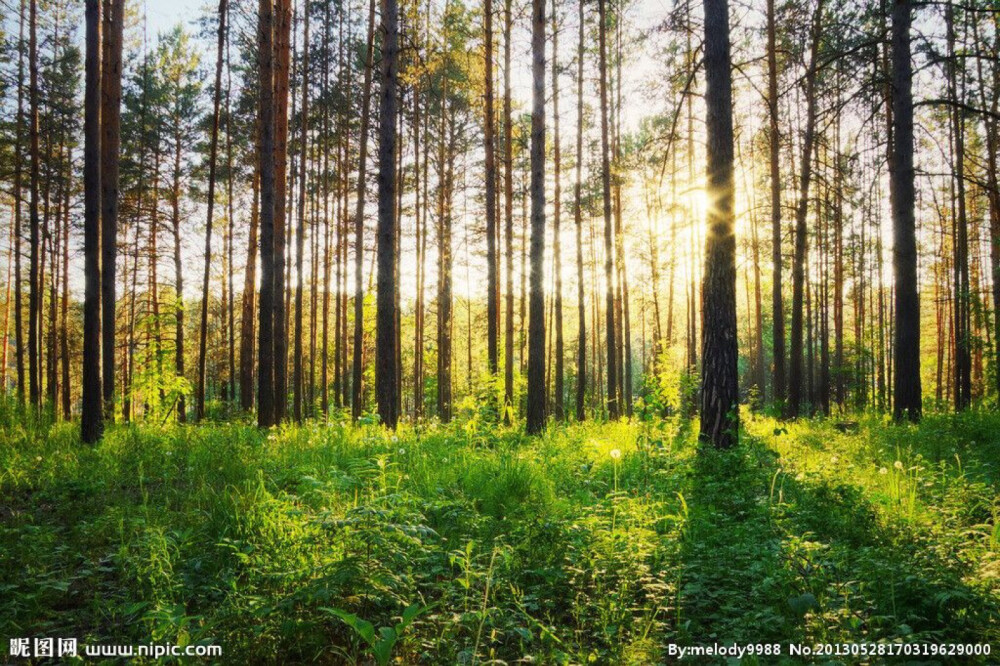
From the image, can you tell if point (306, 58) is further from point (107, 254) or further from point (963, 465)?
point (963, 465)

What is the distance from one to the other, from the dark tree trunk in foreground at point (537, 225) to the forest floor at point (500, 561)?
4.16 meters

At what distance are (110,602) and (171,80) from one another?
25651 mm

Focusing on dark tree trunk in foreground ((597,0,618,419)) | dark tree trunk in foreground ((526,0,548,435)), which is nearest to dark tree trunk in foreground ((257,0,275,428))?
dark tree trunk in foreground ((526,0,548,435))

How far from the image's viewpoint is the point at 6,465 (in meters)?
5.54

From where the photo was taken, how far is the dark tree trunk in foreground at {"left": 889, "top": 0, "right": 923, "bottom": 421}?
851 centimetres

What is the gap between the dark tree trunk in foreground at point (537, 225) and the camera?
31.8 feet

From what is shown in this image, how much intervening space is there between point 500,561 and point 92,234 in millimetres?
8339

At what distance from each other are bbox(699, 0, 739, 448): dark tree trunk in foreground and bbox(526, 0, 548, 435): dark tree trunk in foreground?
3685mm

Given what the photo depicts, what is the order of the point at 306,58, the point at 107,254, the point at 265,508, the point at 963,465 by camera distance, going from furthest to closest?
the point at 306,58 → the point at 107,254 → the point at 963,465 → the point at 265,508

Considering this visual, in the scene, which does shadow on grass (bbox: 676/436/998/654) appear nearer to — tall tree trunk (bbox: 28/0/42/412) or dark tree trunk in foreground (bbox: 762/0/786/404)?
dark tree trunk in foreground (bbox: 762/0/786/404)

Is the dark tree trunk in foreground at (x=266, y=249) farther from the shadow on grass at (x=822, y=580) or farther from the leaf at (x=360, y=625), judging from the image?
the leaf at (x=360, y=625)

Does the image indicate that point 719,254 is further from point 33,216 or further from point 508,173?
point 33,216

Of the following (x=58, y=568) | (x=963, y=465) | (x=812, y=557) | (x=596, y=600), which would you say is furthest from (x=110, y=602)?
(x=963, y=465)

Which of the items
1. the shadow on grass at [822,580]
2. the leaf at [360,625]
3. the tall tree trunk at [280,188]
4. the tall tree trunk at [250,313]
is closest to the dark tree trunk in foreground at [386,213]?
the tall tree trunk at [280,188]
